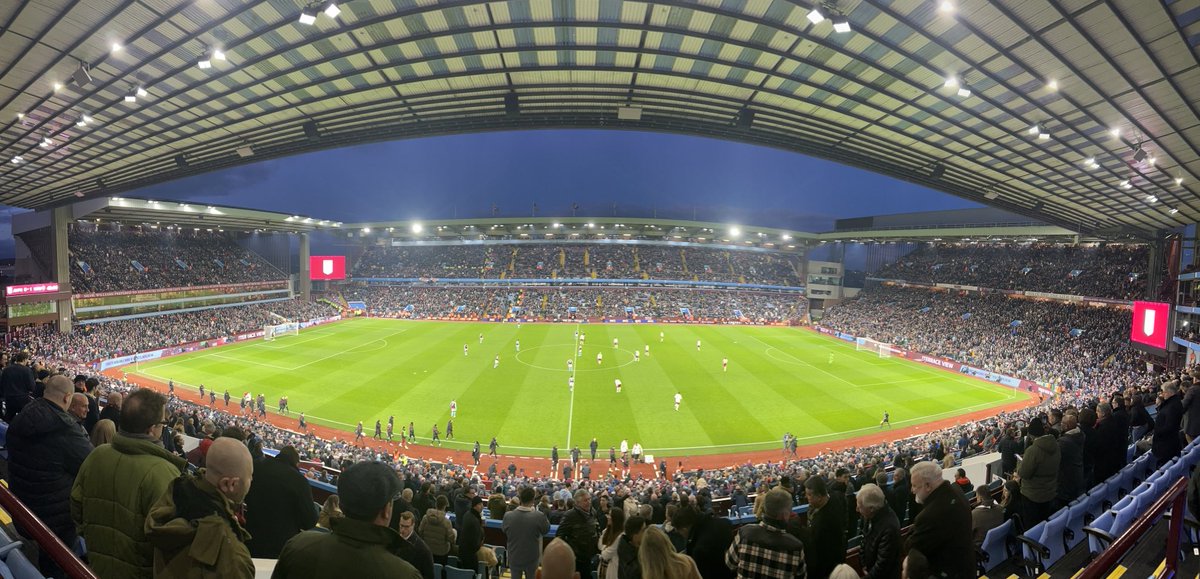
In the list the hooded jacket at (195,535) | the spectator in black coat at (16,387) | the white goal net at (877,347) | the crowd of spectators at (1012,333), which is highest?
the hooded jacket at (195,535)

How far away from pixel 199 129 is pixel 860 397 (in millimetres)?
35972

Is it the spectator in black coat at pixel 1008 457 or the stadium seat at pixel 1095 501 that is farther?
the spectator in black coat at pixel 1008 457

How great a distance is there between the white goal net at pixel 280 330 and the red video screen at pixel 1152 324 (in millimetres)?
65984

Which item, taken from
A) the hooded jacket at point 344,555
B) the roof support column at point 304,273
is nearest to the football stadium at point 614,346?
the hooded jacket at point 344,555

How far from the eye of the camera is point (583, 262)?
75.8m

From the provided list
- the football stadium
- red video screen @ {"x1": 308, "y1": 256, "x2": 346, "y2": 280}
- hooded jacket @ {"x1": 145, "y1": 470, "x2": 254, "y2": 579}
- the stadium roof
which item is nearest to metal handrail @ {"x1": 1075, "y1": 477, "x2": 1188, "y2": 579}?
the football stadium

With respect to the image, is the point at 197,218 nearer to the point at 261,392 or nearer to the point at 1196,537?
the point at 261,392

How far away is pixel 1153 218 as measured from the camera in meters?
26.7

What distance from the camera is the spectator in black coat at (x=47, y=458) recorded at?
13.6 ft

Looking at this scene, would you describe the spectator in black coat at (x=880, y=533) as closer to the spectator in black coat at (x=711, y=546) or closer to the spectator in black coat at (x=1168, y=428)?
the spectator in black coat at (x=711, y=546)

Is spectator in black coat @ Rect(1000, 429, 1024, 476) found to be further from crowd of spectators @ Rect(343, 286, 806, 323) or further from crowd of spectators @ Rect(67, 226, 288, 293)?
crowd of spectators @ Rect(67, 226, 288, 293)

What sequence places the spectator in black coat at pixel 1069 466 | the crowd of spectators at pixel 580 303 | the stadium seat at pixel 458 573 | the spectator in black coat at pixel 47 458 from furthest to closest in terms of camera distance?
the crowd of spectators at pixel 580 303
the spectator in black coat at pixel 1069 466
the stadium seat at pixel 458 573
the spectator in black coat at pixel 47 458

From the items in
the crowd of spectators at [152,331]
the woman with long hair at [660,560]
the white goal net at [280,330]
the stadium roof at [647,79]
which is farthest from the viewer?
the white goal net at [280,330]

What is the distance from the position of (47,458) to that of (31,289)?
4526 cm
